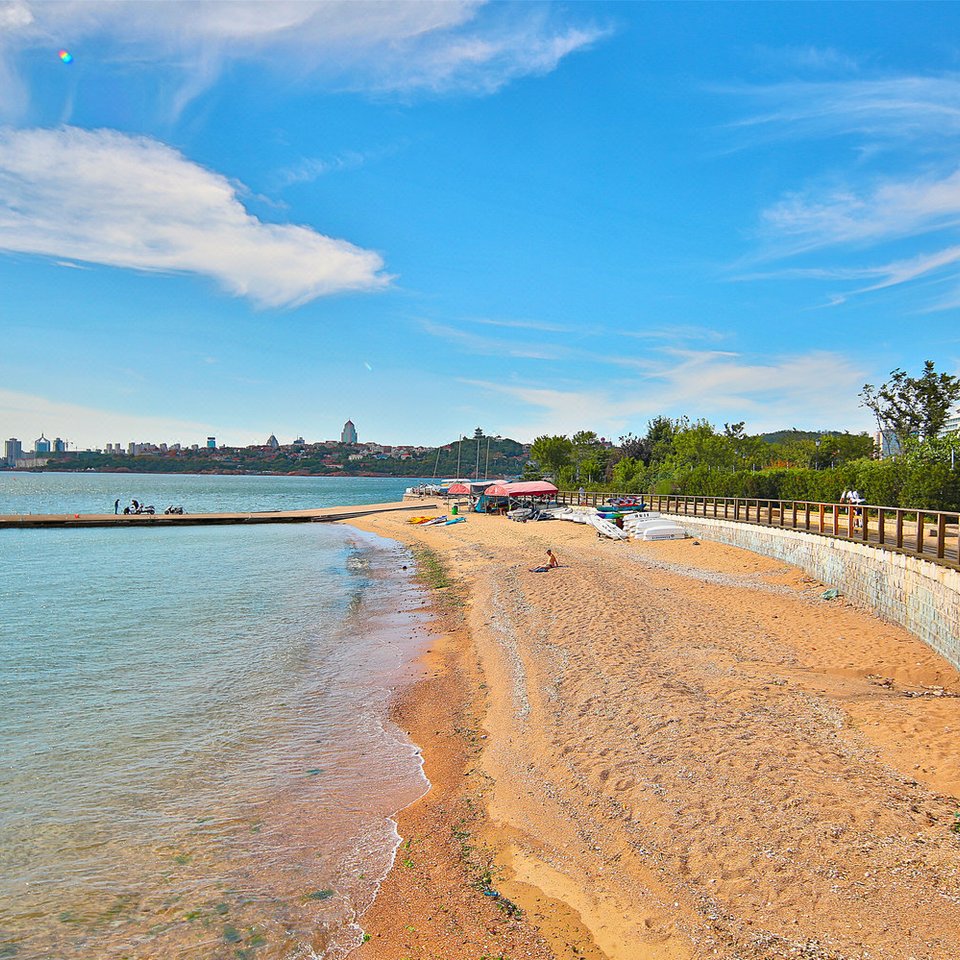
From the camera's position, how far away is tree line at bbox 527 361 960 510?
23469 mm

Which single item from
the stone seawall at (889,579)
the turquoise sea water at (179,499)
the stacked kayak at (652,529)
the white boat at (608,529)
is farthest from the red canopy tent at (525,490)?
the turquoise sea water at (179,499)

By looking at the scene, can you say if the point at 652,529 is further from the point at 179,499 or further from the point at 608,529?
the point at 179,499

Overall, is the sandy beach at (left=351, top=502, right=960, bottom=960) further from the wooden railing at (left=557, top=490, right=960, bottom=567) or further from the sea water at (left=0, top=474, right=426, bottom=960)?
the wooden railing at (left=557, top=490, right=960, bottom=567)

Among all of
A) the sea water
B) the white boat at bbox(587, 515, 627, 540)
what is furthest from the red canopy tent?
the sea water

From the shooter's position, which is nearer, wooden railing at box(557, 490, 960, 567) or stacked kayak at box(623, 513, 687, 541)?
wooden railing at box(557, 490, 960, 567)

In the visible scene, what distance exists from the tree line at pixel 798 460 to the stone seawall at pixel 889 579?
4679mm

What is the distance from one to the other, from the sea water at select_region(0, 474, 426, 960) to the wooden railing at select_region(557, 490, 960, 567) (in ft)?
35.2

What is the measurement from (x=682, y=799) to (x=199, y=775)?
5.99 m

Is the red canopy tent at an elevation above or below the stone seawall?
above

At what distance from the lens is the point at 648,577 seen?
20125 mm

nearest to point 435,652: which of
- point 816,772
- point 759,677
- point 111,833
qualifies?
point 759,677

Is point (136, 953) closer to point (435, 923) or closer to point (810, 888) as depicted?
point (435, 923)

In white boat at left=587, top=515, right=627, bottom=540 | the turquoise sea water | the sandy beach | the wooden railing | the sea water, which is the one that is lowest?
the turquoise sea water

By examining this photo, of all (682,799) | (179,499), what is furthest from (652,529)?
(179,499)
